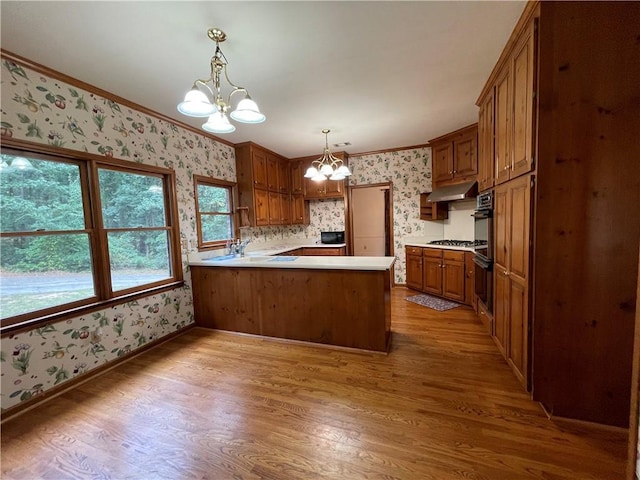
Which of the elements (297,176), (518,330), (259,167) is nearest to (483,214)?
(518,330)

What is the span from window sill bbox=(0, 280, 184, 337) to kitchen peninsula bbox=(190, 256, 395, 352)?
1.77 ft

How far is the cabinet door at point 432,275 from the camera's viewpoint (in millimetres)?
3994

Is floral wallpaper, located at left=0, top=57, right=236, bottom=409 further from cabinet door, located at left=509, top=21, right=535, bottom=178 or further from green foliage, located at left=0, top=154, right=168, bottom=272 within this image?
cabinet door, located at left=509, top=21, right=535, bottom=178

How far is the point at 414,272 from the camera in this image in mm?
4469

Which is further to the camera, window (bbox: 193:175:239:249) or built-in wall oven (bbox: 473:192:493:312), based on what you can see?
window (bbox: 193:175:239:249)

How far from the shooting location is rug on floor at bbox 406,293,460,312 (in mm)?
3684

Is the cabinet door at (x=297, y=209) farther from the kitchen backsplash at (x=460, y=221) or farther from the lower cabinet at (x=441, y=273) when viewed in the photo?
the kitchen backsplash at (x=460, y=221)

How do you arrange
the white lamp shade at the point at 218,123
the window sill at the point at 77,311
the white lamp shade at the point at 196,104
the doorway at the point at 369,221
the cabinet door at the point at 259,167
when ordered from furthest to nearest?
the doorway at the point at 369,221, the cabinet door at the point at 259,167, the window sill at the point at 77,311, the white lamp shade at the point at 218,123, the white lamp shade at the point at 196,104

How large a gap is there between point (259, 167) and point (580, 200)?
3766 millimetres

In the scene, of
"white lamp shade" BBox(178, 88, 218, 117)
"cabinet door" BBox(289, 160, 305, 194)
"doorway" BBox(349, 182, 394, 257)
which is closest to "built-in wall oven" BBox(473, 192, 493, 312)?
"white lamp shade" BBox(178, 88, 218, 117)

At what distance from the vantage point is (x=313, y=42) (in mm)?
1792

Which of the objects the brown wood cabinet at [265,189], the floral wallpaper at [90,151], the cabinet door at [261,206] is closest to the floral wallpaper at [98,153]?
the floral wallpaper at [90,151]

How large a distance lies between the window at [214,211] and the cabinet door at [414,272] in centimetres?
292

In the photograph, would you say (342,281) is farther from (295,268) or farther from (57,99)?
(57,99)
